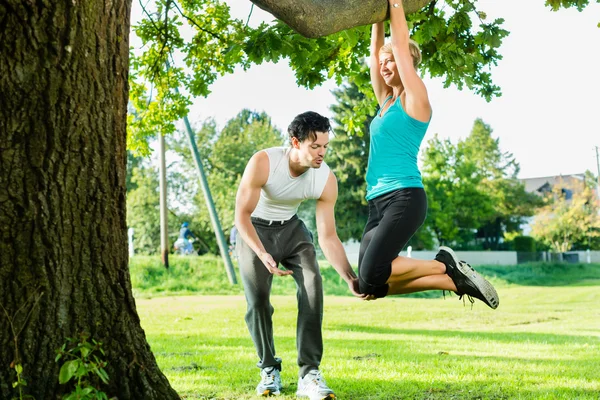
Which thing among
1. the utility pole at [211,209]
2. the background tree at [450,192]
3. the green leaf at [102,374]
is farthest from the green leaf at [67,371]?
the background tree at [450,192]

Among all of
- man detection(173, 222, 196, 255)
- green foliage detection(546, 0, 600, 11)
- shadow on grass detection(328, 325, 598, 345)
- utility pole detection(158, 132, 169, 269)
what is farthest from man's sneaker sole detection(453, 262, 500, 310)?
man detection(173, 222, 196, 255)

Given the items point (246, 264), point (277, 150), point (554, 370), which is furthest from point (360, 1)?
point (554, 370)

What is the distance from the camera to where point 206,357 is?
8.20 metres

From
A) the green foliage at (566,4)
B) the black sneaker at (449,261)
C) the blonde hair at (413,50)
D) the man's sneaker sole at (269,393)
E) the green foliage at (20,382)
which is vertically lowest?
the man's sneaker sole at (269,393)

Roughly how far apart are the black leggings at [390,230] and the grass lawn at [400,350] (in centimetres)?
124

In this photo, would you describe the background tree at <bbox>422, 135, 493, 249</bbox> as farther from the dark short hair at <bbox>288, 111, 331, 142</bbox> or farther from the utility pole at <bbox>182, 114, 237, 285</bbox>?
the dark short hair at <bbox>288, 111, 331, 142</bbox>

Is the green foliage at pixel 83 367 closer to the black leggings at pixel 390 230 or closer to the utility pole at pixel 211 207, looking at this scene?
the black leggings at pixel 390 230

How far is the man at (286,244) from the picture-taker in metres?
5.62

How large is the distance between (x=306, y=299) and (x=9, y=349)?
234 cm

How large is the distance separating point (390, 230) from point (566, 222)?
49.3m

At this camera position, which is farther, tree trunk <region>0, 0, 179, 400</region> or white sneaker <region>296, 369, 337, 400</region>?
white sneaker <region>296, 369, 337, 400</region>

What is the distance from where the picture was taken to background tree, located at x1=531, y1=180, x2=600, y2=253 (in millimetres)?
50719

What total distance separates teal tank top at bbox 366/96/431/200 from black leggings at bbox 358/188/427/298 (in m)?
0.07

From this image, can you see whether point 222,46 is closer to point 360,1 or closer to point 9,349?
point 360,1
